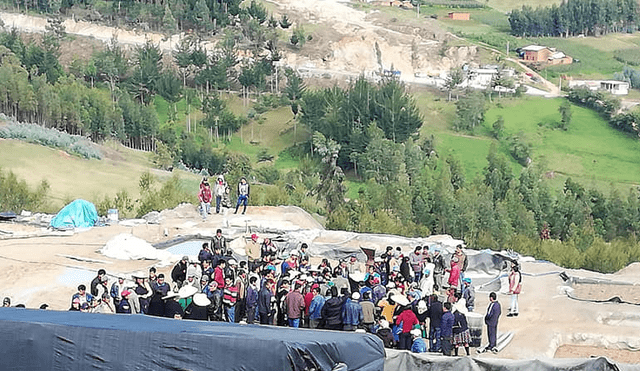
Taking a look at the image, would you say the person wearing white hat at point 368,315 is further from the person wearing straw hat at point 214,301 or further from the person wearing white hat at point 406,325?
the person wearing straw hat at point 214,301

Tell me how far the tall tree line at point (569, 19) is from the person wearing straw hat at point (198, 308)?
111730 millimetres

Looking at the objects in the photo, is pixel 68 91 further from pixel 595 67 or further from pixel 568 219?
pixel 595 67

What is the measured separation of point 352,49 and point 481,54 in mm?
13913

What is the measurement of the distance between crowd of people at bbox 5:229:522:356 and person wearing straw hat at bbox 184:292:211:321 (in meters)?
0.02

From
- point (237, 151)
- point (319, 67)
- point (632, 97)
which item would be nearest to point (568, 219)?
point (237, 151)

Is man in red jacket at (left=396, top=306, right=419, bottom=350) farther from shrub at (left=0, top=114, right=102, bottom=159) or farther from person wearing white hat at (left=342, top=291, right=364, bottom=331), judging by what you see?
shrub at (left=0, top=114, right=102, bottom=159)

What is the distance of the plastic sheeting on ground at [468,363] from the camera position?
1484 centimetres

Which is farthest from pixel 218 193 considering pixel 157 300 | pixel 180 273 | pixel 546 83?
pixel 546 83

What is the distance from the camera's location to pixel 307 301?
1786cm

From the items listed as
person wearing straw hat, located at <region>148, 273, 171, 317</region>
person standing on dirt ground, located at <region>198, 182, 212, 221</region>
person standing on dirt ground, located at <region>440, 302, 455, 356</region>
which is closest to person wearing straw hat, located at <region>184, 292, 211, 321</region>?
person wearing straw hat, located at <region>148, 273, 171, 317</region>

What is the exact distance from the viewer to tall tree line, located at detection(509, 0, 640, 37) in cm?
12425

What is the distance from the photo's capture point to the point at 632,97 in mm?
95500

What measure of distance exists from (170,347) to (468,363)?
4478mm

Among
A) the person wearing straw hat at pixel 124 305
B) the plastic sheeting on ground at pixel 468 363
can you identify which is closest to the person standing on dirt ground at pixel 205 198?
the person wearing straw hat at pixel 124 305
